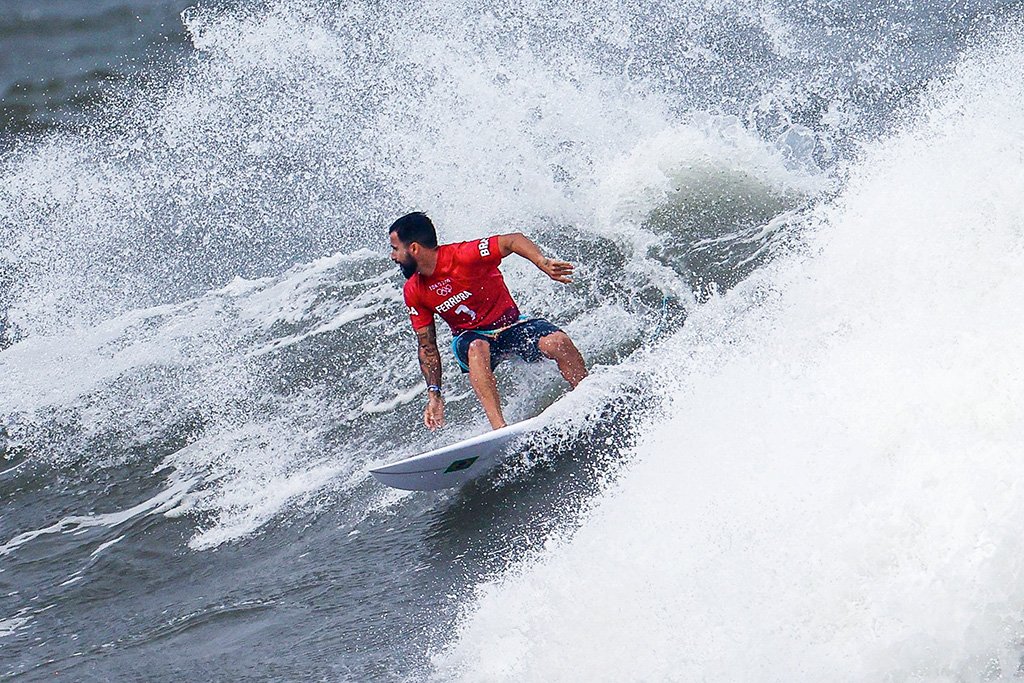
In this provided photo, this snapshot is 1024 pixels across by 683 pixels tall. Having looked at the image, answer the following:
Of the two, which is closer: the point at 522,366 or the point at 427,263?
the point at 427,263

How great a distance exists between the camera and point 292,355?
9156mm

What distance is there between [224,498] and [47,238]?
5.08 metres

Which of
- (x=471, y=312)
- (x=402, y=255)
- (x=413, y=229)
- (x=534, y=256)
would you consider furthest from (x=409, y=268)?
(x=534, y=256)

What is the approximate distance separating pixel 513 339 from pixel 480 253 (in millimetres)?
640

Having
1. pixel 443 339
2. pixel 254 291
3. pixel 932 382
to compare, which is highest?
pixel 254 291

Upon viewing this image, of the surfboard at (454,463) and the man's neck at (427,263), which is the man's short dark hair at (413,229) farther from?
the surfboard at (454,463)

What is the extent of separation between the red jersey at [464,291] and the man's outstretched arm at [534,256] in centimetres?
9

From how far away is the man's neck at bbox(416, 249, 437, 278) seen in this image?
22.9ft

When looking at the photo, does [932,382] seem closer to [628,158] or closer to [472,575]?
[472,575]

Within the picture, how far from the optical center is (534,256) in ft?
21.9

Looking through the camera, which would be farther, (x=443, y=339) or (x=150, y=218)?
(x=150, y=218)

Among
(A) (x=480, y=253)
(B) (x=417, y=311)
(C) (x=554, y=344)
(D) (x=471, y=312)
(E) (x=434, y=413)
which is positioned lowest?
(E) (x=434, y=413)

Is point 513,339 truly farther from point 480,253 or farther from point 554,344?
point 480,253

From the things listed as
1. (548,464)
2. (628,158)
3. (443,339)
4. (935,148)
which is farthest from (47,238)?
(935,148)
